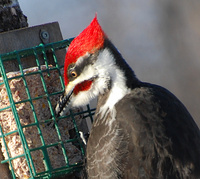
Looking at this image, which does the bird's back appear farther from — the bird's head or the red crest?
the red crest

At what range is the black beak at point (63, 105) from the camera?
5.03m

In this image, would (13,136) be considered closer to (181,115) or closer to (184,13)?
(181,115)

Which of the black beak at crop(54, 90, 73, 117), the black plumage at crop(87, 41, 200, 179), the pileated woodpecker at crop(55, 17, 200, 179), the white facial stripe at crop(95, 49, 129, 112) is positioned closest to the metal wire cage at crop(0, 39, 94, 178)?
the black beak at crop(54, 90, 73, 117)

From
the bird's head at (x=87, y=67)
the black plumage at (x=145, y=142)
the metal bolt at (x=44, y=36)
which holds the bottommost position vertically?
the black plumage at (x=145, y=142)

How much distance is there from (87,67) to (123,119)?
476 mm

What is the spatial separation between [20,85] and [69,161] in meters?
0.71

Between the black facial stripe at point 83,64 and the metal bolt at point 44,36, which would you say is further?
the metal bolt at point 44,36

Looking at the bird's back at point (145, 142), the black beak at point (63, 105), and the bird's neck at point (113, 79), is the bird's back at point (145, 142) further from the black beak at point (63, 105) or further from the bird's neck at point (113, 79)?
the black beak at point (63, 105)

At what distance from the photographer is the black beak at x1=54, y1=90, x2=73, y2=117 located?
16.5 feet

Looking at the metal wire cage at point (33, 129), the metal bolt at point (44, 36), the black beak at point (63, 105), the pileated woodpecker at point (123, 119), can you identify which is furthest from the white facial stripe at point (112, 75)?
the metal bolt at point (44, 36)

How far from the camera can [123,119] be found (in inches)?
192

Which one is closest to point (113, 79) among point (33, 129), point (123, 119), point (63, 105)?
point (123, 119)

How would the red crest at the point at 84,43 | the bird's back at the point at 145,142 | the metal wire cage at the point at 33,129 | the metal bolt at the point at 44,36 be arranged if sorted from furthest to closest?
the metal bolt at the point at 44,36 → the metal wire cage at the point at 33,129 → the red crest at the point at 84,43 → the bird's back at the point at 145,142

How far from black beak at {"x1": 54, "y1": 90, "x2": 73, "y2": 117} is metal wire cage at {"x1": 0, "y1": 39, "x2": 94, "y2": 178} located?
7 cm
